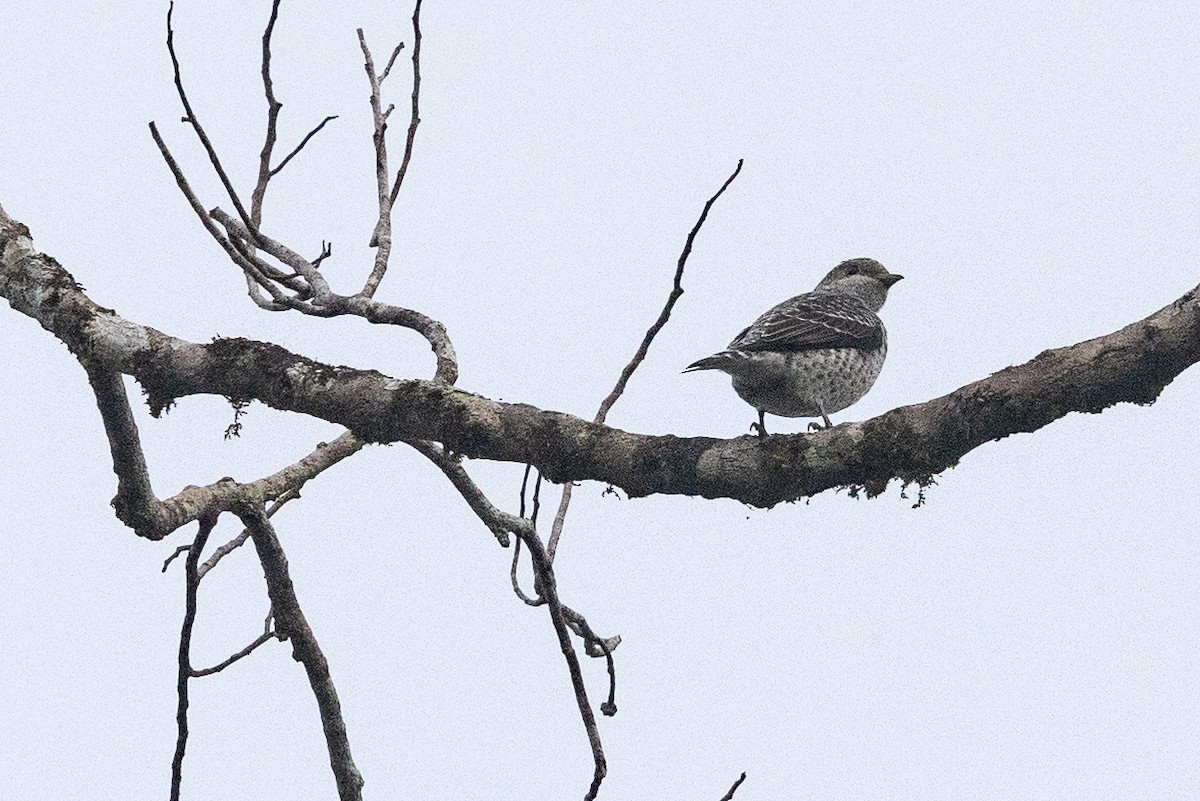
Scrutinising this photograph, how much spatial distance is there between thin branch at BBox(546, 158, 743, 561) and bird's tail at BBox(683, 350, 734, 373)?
1418 mm

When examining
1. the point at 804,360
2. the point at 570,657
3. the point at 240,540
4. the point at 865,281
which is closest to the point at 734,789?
the point at 570,657

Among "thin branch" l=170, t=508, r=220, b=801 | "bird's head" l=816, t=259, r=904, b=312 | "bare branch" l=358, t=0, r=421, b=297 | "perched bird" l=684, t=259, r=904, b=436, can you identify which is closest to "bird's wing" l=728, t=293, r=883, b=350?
"perched bird" l=684, t=259, r=904, b=436

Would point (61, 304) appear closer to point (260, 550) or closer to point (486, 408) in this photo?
point (260, 550)

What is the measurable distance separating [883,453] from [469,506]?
1.69 metres

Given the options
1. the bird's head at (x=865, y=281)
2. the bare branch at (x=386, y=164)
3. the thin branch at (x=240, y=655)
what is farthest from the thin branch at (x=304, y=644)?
the bird's head at (x=865, y=281)

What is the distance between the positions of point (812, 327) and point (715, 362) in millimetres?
849

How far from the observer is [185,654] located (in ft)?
12.8

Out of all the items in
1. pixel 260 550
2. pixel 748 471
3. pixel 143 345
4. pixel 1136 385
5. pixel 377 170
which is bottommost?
pixel 1136 385

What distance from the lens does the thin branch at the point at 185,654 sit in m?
3.75

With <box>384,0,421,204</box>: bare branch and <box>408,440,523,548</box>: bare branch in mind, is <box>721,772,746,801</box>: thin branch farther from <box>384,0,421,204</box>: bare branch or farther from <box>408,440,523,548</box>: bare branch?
<box>384,0,421,204</box>: bare branch

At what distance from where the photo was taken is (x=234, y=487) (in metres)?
4.72

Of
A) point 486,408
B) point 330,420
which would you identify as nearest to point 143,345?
point 330,420

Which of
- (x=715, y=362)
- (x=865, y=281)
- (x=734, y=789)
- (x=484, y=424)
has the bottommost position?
(x=734, y=789)

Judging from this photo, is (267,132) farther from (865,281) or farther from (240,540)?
(865,281)
